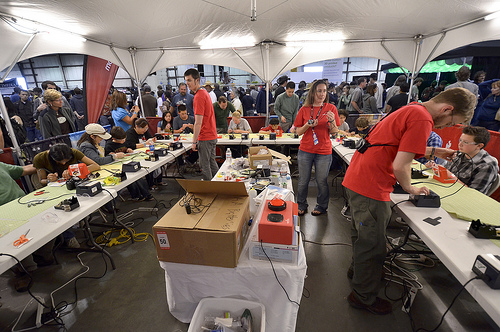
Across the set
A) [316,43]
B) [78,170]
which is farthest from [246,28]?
[78,170]

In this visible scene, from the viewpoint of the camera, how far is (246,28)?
4.10 metres

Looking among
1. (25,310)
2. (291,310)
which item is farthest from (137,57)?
(291,310)

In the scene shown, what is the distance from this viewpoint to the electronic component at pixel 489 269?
3.07 feet

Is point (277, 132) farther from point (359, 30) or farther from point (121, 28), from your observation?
point (121, 28)

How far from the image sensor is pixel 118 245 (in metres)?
2.57

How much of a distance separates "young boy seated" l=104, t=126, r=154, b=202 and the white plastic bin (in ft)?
8.65

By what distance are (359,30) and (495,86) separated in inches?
99.2

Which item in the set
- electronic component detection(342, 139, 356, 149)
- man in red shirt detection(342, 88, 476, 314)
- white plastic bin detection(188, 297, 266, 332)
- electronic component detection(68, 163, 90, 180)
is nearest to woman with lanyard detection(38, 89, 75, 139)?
electronic component detection(68, 163, 90, 180)

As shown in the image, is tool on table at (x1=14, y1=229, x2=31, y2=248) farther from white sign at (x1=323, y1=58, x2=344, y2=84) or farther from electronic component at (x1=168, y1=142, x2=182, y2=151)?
white sign at (x1=323, y1=58, x2=344, y2=84)

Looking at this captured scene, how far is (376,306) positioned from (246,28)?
14.6ft

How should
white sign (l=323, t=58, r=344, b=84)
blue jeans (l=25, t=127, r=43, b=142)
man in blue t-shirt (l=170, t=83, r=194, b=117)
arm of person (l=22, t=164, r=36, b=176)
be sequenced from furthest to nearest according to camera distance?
white sign (l=323, t=58, r=344, b=84), blue jeans (l=25, t=127, r=43, b=142), man in blue t-shirt (l=170, t=83, r=194, b=117), arm of person (l=22, t=164, r=36, b=176)

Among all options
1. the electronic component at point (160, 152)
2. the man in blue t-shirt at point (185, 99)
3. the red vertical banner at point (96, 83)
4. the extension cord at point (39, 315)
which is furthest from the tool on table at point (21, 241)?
the red vertical banner at point (96, 83)

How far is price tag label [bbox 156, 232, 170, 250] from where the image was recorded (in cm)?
122

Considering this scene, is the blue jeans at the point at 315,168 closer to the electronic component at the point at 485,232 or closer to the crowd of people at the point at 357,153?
the crowd of people at the point at 357,153
